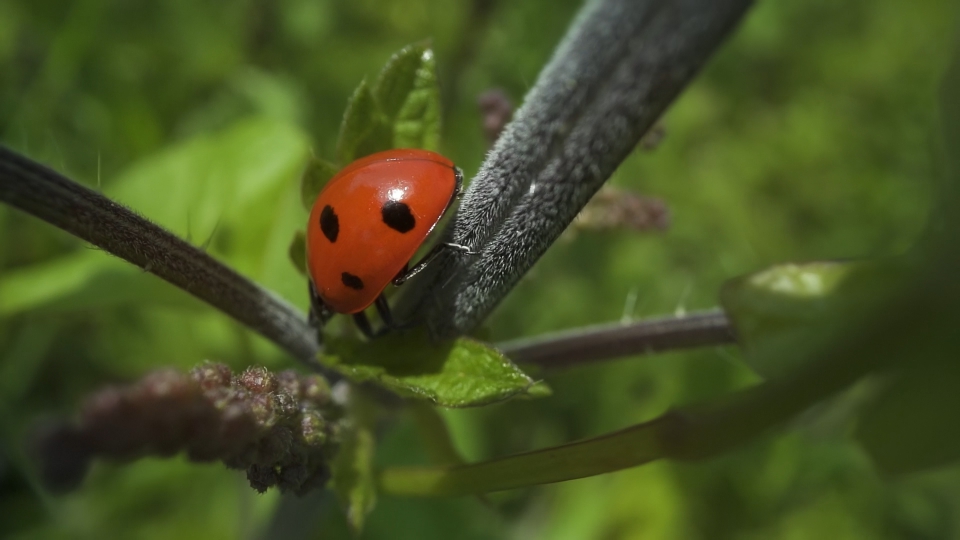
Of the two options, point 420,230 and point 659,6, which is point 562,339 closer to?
point 420,230

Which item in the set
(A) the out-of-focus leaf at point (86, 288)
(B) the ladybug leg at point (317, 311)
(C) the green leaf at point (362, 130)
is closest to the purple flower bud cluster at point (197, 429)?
(B) the ladybug leg at point (317, 311)

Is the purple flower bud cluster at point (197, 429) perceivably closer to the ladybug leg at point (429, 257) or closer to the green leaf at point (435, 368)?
the green leaf at point (435, 368)

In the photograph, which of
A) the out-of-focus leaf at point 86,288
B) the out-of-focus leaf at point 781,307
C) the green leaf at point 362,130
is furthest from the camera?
the out-of-focus leaf at point 86,288

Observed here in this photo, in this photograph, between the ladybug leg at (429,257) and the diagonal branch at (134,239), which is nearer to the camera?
the diagonal branch at (134,239)

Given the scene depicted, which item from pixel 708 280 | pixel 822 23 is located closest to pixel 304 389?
pixel 708 280

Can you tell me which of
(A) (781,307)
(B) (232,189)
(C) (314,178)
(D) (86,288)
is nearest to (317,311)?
(C) (314,178)

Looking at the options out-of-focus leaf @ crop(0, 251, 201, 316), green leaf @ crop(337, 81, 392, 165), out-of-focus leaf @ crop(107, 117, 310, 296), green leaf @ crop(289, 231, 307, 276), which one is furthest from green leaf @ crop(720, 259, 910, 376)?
out-of-focus leaf @ crop(107, 117, 310, 296)

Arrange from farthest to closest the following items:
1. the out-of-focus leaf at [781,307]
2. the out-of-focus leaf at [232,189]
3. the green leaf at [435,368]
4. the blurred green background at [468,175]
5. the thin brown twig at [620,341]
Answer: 1. the blurred green background at [468,175]
2. the out-of-focus leaf at [232,189]
3. the thin brown twig at [620,341]
4. the green leaf at [435,368]
5. the out-of-focus leaf at [781,307]

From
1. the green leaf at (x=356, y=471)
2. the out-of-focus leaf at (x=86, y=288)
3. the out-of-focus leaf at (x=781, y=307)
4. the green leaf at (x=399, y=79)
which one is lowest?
the out-of-focus leaf at (x=86, y=288)

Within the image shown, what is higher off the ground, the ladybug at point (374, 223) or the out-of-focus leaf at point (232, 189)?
the ladybug at point (374, 223)
